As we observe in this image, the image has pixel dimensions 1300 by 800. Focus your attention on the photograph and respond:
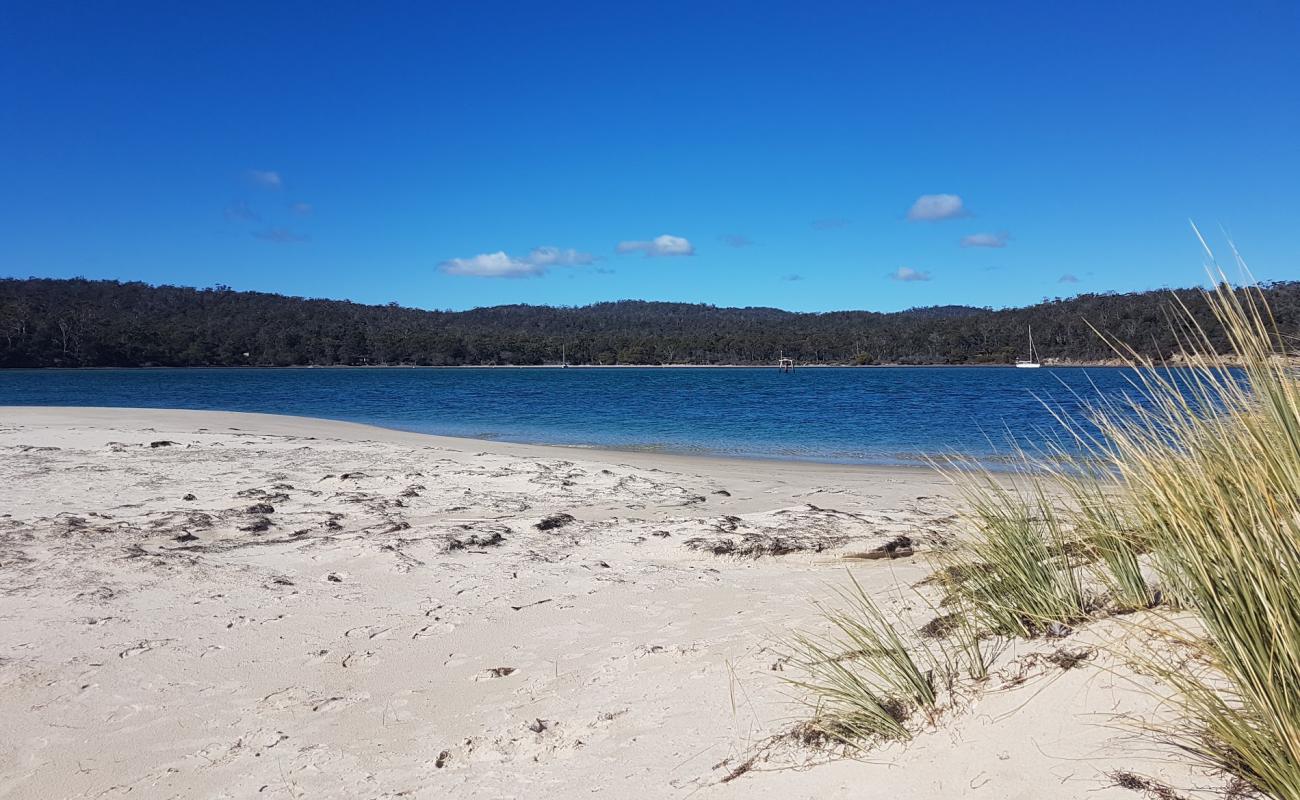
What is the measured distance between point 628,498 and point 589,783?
728cm

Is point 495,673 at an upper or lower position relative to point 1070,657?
lower

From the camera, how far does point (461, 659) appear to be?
4.64m

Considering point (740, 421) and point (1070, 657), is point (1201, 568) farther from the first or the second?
point (740, 421)

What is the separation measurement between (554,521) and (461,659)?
3508 mm

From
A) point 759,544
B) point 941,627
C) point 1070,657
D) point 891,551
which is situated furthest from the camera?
point 759,544

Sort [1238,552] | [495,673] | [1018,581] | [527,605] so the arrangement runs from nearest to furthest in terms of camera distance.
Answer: [1238,552]
[1018,581]
[495,673]
[527,605]

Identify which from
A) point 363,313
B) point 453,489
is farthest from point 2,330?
point 453,489

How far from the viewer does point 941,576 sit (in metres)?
4.40

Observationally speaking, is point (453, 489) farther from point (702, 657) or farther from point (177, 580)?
point (702, 657)

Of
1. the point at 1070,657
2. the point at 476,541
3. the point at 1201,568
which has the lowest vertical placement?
the point at 476,541

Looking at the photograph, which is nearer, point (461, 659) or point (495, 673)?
point (495, 673)

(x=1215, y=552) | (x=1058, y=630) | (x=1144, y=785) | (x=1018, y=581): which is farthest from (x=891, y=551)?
(x=1144, y=785)

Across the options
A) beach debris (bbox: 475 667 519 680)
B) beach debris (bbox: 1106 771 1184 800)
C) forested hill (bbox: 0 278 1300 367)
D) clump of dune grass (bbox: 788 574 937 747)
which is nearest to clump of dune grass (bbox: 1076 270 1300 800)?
beach debris (bbox: 1106 771 1184 800)

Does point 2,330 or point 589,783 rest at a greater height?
point 2,330
